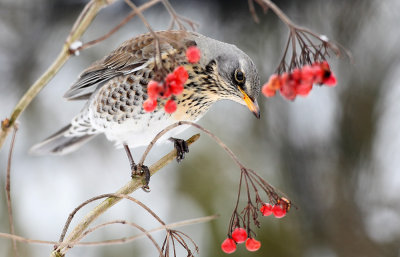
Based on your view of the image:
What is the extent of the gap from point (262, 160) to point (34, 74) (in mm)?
1526

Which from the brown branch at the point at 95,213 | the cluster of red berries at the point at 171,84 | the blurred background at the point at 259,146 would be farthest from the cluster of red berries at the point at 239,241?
the blurred background at the point at 259,146

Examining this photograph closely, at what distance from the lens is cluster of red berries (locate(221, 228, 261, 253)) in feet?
3.48

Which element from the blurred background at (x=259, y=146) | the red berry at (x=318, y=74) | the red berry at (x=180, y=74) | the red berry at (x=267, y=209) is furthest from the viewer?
the blurred background at (x=259, y=146)

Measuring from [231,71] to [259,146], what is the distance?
1.70 meters

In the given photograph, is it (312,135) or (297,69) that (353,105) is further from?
(297,69)

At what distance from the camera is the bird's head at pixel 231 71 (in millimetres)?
1413

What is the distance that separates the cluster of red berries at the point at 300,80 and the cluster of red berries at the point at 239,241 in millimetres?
347

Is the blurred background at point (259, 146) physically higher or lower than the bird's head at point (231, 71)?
higher

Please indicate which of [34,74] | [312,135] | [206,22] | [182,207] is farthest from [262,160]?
[34,74]

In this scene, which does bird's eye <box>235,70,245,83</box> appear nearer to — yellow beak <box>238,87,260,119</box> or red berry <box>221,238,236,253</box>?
yellow beak <box>238,87,260,119</box>

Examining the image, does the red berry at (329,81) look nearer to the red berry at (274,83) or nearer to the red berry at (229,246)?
the red berry at (274,83)

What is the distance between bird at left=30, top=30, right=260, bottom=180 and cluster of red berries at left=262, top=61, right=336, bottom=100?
47cm

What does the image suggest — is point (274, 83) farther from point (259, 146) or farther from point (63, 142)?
point (259, 146)

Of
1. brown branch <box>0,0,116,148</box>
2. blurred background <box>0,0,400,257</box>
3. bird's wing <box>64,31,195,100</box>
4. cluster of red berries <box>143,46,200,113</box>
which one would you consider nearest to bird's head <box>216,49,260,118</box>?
bird's wing <box>64,31,195,100</box>
